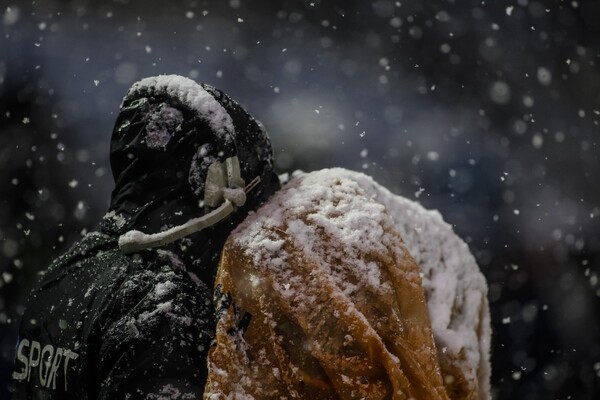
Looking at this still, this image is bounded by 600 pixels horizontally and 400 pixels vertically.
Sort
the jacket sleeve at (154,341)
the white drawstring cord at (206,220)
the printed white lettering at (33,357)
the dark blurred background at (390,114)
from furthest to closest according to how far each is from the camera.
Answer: the dark blurred background at (390,114) → the printed white lettering at (33,357) → the white drawstring cord at (206,220) → the jacket sleeve at (154,341)

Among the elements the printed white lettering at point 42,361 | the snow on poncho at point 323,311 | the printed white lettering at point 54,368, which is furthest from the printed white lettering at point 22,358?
the snow on poncho at point 323,311

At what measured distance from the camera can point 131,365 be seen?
113 cm

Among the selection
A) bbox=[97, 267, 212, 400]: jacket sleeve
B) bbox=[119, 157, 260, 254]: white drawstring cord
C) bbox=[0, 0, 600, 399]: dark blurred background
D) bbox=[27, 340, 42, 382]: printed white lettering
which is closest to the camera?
bbox=[97, 267, 212, 400]: jacket sleeve

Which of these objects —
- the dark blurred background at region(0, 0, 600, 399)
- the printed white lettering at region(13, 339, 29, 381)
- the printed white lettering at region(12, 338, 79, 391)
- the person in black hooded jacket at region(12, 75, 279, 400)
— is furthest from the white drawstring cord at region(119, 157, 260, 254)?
the dark blurred background at region(0, 0, 600, 399)

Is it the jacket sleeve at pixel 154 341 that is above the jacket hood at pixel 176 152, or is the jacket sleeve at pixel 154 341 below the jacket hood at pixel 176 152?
below

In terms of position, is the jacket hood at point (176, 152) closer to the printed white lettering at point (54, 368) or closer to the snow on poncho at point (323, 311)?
the snow on poncho at point (323, 311)

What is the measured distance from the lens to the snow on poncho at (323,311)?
1.14m

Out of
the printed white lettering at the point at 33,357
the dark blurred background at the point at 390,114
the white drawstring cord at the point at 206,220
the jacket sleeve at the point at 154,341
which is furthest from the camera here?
the dark blurred background at the point at 390,114

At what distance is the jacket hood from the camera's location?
4.33 ft

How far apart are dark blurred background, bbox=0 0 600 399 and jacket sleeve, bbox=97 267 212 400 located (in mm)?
3915

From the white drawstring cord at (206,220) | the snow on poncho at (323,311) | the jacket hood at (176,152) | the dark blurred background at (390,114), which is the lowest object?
the snow on poncho at (323,311)

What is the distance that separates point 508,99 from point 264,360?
6.85 metres

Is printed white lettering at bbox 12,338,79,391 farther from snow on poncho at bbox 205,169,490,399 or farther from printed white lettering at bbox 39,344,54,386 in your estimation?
snow on poncho at bbox 205,169,490,399

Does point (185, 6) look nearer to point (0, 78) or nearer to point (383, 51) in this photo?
point (0, 78)
